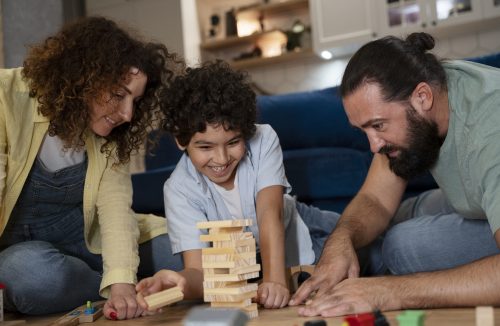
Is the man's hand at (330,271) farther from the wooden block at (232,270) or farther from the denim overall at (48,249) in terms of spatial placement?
the denim overall at (48,249)

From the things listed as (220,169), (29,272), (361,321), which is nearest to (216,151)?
(220,169)

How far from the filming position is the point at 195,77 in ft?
4.83

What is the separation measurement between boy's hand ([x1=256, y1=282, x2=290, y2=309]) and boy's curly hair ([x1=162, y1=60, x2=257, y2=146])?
41 cm

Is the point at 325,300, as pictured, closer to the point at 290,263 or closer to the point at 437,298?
the point at 437,298

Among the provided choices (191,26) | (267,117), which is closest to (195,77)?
(267,117)

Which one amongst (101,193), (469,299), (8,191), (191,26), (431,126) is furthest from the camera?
(191,26)

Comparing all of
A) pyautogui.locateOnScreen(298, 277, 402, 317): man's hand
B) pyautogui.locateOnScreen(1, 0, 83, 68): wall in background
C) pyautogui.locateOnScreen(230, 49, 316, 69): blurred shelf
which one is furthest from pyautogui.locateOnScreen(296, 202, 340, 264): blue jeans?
pyautogui.locateOnScreen(230, 49, 316, 69): blurred shelf

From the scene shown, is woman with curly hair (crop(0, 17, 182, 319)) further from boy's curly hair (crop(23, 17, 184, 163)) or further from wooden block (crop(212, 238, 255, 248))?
wooden block (crop(212, 238, 255, 248))

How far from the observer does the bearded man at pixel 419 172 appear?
3.42 feet

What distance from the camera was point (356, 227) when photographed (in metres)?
1.45

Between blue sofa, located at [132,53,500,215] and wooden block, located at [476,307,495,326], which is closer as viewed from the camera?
wooden block, located at [476,307,495,326]

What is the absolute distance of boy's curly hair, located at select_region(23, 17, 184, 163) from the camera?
1.33 metres

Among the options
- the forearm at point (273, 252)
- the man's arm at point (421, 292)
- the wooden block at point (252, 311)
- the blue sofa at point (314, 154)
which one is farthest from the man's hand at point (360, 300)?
the blue sofa at point (314, 154)

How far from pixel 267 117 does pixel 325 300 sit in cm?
166
